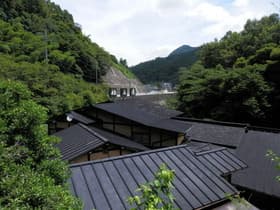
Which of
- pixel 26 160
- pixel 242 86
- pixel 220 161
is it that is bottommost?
pixel 220 161

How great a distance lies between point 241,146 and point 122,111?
234 inches

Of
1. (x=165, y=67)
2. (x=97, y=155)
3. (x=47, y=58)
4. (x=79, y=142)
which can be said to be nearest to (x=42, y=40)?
(x=47, y=58)

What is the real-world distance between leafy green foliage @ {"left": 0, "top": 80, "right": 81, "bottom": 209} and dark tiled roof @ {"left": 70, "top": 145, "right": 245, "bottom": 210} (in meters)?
1.31

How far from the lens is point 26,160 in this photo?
2.13 m

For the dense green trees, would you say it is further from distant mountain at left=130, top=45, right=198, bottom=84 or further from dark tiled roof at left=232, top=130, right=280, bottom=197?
dark tiled roof at left=232, top=130, right=280, bottom=197

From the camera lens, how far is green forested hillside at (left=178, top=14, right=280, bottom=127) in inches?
639

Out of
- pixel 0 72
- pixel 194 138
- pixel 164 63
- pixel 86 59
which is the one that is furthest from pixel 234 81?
pixel 164 63

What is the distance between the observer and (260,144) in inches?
382

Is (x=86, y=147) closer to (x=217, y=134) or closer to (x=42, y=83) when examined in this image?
(x=217, y=134)

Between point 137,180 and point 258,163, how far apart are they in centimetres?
656

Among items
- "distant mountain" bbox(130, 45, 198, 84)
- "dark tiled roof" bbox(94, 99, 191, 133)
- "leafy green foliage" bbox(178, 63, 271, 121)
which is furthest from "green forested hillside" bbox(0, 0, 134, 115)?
"distant mountain" bbox(130, 45, 198, 84)

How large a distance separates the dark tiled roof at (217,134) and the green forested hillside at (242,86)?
5504 mm

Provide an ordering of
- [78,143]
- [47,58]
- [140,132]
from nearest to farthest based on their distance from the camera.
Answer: [78,143] → [140,132] → [47,58]

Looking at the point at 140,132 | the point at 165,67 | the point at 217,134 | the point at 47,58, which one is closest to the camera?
the point at 140,132
